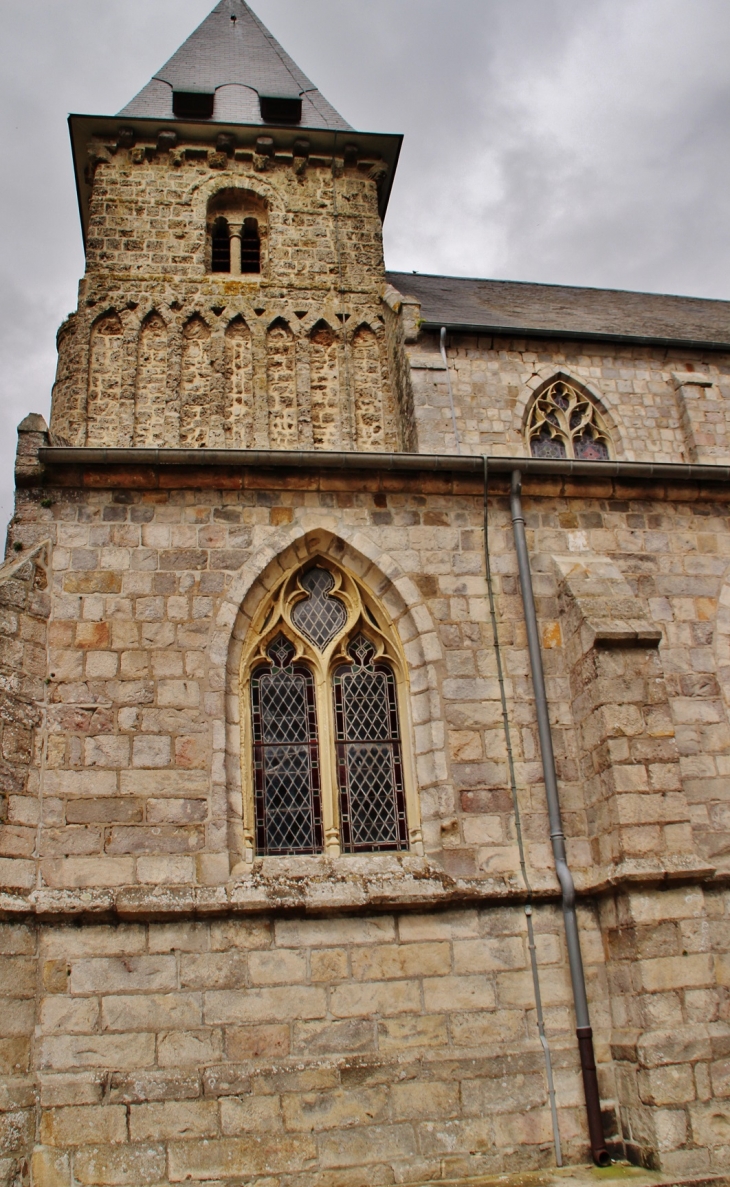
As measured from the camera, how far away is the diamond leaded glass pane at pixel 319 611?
7.19 meters

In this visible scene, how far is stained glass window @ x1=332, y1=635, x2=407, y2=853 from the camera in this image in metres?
6.68

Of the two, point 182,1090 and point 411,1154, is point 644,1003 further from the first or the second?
point 182,1090

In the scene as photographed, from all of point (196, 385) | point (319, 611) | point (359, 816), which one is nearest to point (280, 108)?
point (196, 385)

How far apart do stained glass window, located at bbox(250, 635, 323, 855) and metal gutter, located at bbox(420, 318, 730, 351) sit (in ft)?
30.7

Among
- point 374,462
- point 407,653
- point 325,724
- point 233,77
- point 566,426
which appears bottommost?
point 325,724

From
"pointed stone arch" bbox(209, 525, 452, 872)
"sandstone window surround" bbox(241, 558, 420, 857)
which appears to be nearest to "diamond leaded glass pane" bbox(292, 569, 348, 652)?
"sandstone window surround" bbox(241, 558, 420, 857)

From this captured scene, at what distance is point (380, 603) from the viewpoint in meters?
7.24

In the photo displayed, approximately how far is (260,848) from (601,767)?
229 centimetres

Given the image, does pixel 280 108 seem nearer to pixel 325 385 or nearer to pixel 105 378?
pixel 325 385

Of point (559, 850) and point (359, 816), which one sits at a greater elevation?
point (359, 816)

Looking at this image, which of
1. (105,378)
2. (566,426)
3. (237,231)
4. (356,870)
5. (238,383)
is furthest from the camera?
(237,231)

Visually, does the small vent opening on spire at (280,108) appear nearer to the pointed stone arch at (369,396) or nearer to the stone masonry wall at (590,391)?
the pointed stone arch at (369,396)

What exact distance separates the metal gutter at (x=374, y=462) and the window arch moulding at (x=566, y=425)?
748 cm

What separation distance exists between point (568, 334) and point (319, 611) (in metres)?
9.69
